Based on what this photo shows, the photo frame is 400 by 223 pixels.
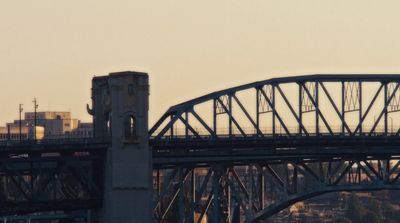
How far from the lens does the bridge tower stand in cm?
16075

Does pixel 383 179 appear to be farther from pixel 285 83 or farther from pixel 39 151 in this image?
pixel 39 151

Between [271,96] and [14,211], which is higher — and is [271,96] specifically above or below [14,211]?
above

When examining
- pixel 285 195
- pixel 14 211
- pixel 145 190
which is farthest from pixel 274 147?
pixel 14 211

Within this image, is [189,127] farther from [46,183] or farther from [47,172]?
[46,183]

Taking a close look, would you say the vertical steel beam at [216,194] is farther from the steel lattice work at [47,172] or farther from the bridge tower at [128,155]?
the steel lattice work at [47,172]

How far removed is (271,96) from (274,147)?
825 cm

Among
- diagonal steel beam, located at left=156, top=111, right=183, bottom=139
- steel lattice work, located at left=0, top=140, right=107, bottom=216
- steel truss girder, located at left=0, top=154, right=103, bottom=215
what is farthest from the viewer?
diagonal steel beam, located at left=156, top=111, right=183, bottom=139

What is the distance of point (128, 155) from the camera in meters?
162

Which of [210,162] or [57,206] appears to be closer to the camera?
[57,206]

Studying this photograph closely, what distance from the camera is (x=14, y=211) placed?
522 ft

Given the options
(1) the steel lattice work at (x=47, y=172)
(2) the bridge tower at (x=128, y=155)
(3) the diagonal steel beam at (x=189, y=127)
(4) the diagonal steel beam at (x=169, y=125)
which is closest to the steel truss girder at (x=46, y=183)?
(1) the steel lattice work at (x=47, y=172)

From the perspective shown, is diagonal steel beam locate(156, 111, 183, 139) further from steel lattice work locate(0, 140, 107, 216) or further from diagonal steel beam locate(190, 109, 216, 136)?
steel lattice work locate(0, 140, 107, 216)

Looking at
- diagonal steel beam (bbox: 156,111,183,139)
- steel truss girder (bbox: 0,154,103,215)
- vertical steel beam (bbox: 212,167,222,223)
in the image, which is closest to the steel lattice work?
steel truss girder (bbox: 0,154,103,215)

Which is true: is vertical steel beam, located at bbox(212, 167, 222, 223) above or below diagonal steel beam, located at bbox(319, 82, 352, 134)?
below
